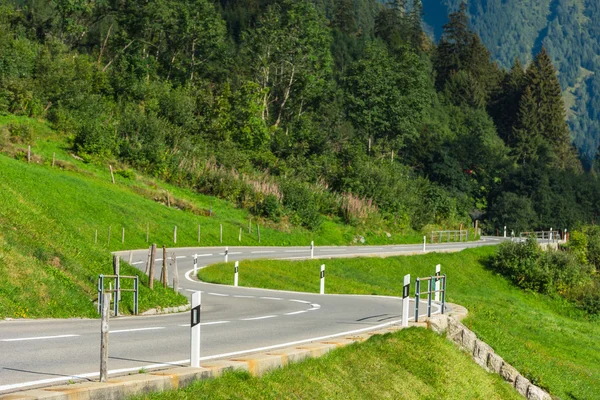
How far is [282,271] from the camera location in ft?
130

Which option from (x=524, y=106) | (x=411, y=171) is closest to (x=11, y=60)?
(x=411, y=171)

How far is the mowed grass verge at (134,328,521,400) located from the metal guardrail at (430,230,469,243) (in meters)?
52.8

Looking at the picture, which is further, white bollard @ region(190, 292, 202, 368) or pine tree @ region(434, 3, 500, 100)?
pine tree @ region(434, 3, 500, 100)

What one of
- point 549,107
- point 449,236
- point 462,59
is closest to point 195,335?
point 449,236

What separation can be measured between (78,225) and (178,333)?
29451mm

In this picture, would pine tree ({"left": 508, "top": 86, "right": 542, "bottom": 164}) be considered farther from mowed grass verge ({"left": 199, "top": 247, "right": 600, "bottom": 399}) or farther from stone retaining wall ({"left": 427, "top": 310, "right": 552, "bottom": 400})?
stone retaining wall ({"left": 427, "top": 310, "right": 552, "bottom": 400})

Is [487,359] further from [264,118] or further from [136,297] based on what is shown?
[264,118]

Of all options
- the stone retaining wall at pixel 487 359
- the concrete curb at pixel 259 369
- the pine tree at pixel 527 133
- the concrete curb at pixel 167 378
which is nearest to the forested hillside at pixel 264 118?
the pine tree at pixel 527 133

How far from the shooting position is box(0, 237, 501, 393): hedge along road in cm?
1073

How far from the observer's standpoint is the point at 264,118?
83.1 m

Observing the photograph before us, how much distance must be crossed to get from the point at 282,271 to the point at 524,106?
94.9 meters

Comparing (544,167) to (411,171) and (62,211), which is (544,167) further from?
(62,211)

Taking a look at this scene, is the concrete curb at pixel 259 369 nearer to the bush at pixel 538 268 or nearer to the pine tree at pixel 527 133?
the bush at pixel 538 268

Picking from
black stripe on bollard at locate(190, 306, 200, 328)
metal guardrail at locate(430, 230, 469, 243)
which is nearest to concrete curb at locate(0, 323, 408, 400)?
black stripe on bollard at locate(190, 306, 200, 328)
